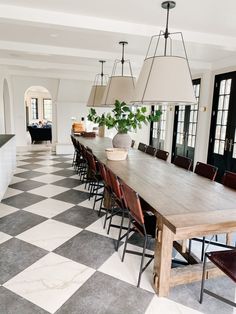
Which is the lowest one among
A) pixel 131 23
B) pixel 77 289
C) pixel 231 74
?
pixel 77 289

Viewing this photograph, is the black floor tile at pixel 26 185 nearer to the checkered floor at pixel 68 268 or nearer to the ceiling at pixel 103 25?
the checkered floor at pixel 68 268

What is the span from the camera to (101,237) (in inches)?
115

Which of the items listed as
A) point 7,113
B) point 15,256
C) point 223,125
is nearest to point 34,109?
point 7,113

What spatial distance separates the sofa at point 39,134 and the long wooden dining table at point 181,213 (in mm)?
8583

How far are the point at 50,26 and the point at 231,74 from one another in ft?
11.9

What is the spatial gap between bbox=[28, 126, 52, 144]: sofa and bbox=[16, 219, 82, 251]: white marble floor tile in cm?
802

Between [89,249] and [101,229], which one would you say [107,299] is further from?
[101,229]

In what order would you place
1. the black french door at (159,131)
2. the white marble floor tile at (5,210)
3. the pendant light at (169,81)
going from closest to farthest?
1. the pendant light at (169,81)
2. the white marble floor tile at (5,210)
3. the black french door at (159,131)

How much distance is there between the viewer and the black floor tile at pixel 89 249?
2.47 metres

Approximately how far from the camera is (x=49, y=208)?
3721 mm

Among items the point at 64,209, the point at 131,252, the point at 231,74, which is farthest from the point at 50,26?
the point at 231,74

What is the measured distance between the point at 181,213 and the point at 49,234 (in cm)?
180

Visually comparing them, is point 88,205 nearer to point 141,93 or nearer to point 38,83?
point 141,93

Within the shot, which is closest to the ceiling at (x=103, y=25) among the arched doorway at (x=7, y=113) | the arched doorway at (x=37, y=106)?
the arched doorway at (x=7, y=113)
